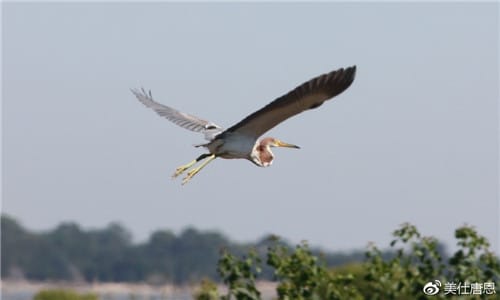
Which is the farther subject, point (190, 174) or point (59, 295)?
point (59, 295)

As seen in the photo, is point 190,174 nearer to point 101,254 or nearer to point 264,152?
point 264,152

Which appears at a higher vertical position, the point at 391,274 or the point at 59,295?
the point at 59,295

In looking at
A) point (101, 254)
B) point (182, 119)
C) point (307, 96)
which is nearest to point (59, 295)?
point (182, 119)

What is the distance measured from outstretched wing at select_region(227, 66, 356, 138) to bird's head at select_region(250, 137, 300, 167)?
2.96 ft

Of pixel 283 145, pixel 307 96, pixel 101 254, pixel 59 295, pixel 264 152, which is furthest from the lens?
pixel 101 254

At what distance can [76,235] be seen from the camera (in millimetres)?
59062

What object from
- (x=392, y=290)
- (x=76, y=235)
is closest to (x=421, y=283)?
(x=392, y=290)

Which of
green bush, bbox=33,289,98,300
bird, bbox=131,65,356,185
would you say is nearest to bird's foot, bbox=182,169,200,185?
bird, bbox=131,65,356,185

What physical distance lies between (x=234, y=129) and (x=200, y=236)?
48.7 metres

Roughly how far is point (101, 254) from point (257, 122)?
49.0 metres

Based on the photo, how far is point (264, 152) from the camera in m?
13.0

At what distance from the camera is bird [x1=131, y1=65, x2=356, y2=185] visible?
11188mm

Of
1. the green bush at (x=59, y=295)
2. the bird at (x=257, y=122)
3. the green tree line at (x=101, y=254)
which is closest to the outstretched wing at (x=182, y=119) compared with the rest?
the bird at (x=257, y=122)

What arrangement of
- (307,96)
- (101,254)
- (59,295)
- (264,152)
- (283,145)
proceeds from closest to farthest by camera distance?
(307,96) → (264,152) → (283,145) → (59,295) → (101,254)
